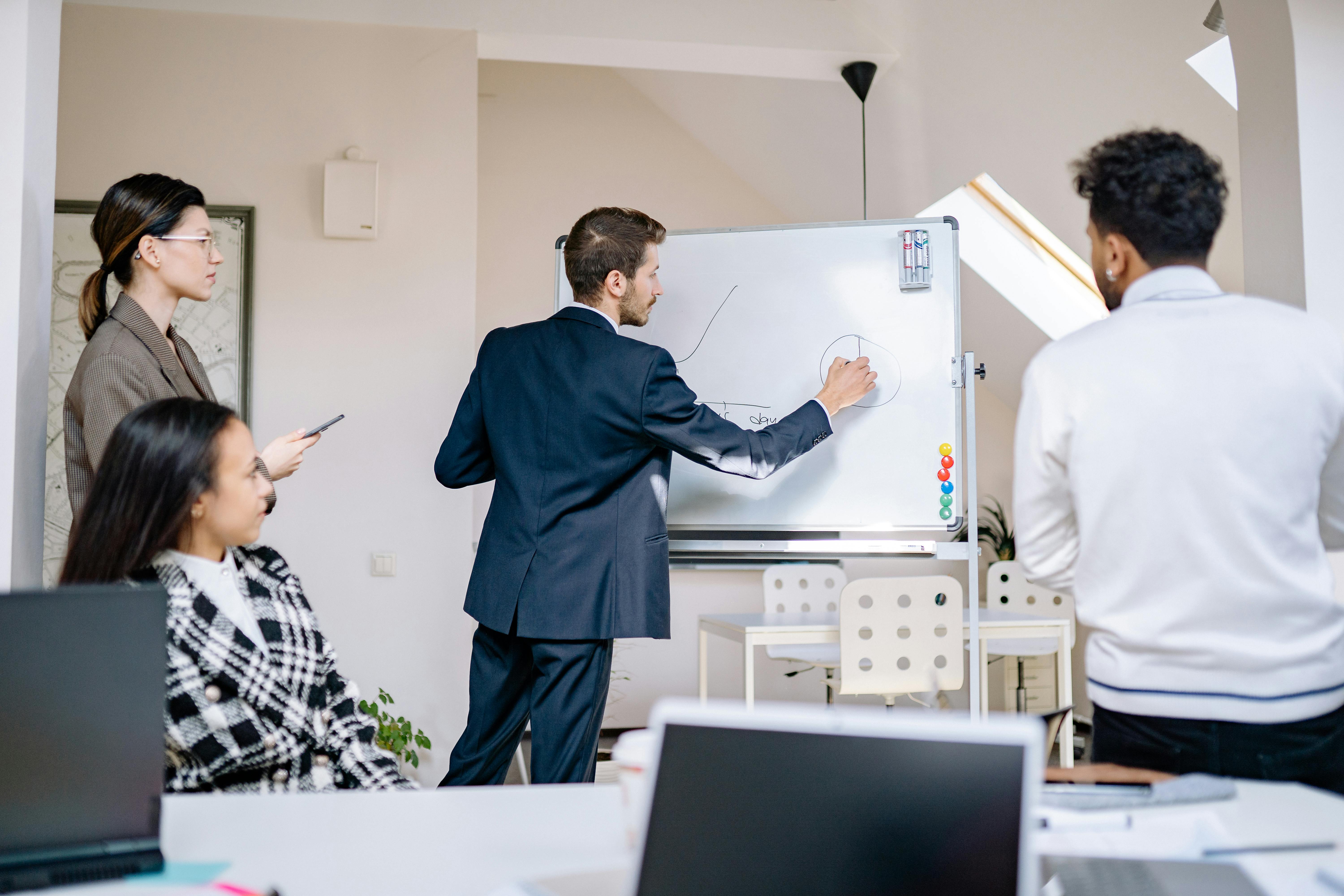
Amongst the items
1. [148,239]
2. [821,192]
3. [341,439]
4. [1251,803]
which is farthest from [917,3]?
[1251,803]

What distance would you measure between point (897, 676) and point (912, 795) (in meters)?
2.63

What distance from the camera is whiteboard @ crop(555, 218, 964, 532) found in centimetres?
279

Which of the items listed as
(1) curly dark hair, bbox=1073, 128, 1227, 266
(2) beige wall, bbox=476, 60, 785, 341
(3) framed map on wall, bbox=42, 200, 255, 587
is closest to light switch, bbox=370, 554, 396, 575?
(3) framed map on wall, bbox=42, 200, 255, 587

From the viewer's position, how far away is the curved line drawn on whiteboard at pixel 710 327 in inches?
115

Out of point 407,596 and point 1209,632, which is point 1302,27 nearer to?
point 1209,632

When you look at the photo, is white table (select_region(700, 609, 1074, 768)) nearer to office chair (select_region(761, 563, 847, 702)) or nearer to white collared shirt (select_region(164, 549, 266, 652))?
office chair (select_region(761, 563, 847, 702))

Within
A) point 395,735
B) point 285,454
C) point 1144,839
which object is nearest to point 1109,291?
point 1144,839

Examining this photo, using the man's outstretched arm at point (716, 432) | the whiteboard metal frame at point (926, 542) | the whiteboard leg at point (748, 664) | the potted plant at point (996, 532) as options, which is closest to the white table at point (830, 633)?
the whiteboard leg at point (748, 664)

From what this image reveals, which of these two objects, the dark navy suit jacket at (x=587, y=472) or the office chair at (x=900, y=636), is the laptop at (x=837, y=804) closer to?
the dark navy suit jacket at (x=587, y=472)

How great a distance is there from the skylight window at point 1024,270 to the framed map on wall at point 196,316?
2825 millimetres

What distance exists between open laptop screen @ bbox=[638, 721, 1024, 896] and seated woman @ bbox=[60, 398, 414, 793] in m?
0.77

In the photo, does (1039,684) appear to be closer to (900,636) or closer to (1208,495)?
(900,636)

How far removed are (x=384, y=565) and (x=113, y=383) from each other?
5.95 ft

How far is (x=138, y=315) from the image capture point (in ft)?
6.48
